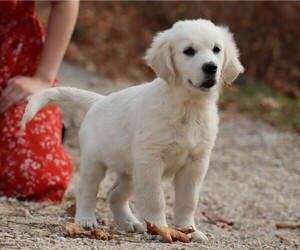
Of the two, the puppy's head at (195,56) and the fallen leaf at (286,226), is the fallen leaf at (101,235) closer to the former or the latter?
the puppy's head at (195,56)

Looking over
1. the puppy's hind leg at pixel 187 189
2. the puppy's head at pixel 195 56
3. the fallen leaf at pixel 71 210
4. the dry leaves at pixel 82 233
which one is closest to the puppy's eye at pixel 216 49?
the puppy's head at pixel 195 56

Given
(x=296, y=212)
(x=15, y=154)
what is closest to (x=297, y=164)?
(x=296, y=212)

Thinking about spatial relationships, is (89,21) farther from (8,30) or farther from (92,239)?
(92,239)

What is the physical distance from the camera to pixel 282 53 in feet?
38.0

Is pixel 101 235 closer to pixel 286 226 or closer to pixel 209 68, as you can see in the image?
pixel 209 68

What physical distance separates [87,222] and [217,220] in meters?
1.18

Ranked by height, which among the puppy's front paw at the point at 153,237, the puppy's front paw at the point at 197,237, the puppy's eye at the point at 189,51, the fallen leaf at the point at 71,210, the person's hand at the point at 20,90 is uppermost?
the puppy's eye at the point at 189,51

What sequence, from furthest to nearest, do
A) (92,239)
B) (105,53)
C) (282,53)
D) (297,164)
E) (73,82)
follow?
(105,53) → (282,53) → (73,82) → (297,164) → (92,239)

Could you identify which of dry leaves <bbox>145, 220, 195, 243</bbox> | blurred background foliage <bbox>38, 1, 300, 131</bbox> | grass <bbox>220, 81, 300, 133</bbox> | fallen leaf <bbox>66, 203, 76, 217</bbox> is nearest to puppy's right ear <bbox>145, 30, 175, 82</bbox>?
dry leaves <bbox>145, 220, 195, 243</bbox>

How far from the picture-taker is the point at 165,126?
349cm

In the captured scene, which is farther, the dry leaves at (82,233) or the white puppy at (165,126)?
the white puppy at (165,126)

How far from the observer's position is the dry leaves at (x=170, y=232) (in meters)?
3.31

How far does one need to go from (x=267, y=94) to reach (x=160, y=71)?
7.04 m

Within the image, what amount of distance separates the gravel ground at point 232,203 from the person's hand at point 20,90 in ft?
2.04
